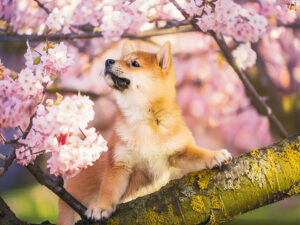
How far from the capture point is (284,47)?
2.87 m

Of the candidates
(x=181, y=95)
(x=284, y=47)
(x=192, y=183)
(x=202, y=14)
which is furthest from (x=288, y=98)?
(x=192, y=183)

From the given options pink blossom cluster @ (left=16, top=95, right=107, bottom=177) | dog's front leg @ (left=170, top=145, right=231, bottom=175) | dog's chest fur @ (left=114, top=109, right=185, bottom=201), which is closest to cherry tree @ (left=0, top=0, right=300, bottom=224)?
pink blossom cluster @ (left=16, top=95, right=107, bottom=177)

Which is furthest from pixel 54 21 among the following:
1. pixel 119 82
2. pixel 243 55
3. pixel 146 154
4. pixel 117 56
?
pixel 243 55

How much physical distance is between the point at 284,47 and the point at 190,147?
1.96 meters

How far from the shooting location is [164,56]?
1.34 metres

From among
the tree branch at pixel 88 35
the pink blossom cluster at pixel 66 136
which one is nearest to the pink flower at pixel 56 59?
the pink blossom cluster at pixel 66 136

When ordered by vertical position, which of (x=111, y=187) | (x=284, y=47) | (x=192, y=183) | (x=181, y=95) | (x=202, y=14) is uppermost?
(x=202, y=14)

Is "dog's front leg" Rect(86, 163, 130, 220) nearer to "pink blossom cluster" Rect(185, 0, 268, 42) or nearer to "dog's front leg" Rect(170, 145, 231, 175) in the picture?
"dog's front leg" Rect(170, 145, 231, 175)

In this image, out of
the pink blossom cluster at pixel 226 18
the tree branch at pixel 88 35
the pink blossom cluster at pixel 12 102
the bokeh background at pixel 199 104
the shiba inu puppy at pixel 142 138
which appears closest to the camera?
the pink blossom cluster at pixel 12 102

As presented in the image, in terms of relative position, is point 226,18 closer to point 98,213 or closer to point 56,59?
point 56,59

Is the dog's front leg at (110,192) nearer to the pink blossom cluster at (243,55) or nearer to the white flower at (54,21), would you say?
the white flower at (54,21)

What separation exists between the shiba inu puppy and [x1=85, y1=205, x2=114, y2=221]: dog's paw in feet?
0.27

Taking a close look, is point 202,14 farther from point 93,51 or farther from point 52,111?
point 93,51

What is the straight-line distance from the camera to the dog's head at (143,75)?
129cm
